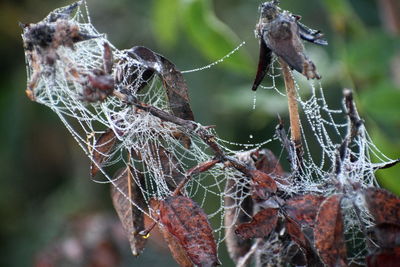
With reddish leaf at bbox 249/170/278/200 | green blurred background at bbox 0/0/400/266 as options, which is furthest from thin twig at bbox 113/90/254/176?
green blurred background at bbox 0/0/400/266

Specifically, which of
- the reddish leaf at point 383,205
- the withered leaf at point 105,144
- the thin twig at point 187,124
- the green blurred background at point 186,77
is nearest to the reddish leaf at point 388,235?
the reddish leaf at point 383,205

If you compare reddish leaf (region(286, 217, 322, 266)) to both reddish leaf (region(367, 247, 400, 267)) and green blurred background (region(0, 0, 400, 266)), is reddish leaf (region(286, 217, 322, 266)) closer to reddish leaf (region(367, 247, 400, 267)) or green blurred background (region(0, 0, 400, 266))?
reddish leaf (region(367, 247, 400, 267))

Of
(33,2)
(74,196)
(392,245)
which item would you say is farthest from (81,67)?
(33,2)

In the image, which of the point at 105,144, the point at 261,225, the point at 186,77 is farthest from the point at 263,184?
the point at 186,77

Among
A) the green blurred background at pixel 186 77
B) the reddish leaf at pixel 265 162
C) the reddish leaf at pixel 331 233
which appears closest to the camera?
the reddish leaf at pixel 331 233

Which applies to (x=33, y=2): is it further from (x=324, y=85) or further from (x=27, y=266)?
(x=324, y=85)

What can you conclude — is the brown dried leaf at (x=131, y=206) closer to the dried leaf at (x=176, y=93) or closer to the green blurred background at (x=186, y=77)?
the dried leaf at (x=176, y=93)
